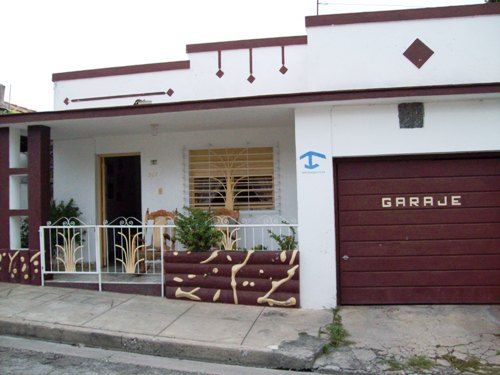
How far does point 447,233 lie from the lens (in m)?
6.21

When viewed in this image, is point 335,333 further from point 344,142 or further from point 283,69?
point 283,69

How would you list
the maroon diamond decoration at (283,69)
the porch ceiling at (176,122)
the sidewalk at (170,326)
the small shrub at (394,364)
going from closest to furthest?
the small shrub at (394,364) < the sidewalk at (170,326) < the porch ceiling at (176,122) < the maroon diamond decoration at (283,69)

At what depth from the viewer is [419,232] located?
20.5ft

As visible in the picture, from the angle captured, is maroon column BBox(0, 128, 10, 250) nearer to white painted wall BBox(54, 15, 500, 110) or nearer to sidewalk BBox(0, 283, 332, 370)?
sidewalk BBox(0, 283, 332, 370)

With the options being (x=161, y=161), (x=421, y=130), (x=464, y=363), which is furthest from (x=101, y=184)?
(x=464, y=363)

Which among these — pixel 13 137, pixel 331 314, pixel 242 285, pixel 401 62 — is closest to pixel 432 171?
pixel 401 62

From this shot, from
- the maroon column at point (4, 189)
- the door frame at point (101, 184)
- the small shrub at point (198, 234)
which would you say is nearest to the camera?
the small shrub at point (198, 234)

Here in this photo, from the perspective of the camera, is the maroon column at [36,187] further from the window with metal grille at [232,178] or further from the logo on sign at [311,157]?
the logo on sign at [311,157]

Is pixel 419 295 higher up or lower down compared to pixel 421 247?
lower down

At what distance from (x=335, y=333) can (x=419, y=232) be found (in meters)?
2.13

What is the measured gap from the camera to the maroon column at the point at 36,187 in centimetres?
698

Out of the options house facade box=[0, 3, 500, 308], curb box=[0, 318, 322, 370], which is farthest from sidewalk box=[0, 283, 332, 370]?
house facade box=[0, 3, 500, 308]

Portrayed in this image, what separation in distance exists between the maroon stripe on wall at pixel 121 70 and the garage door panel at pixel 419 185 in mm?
4378

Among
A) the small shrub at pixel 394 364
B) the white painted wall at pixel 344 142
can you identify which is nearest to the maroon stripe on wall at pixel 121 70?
the white painted wall at pixel 344 142
